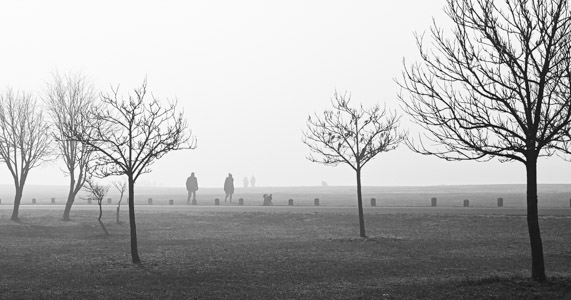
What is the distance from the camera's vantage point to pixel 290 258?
2044 cm

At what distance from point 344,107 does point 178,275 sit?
46.7 feet

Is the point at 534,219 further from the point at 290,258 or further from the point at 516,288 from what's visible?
the point at 290,258

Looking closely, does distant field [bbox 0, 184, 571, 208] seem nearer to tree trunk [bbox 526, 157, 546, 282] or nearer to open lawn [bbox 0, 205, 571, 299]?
open lawn [bbox 0, 205, 571, 299]

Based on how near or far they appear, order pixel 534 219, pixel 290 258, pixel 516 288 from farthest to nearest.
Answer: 1. pixel 290 258
2. pixel 534 219
3. pixel 516 288

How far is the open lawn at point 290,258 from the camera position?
14.0 meters

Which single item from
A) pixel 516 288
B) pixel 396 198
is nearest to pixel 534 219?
pixel 516 288

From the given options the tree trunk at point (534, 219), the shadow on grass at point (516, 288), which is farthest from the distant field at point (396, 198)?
the shadow on grass at point (516, 288)

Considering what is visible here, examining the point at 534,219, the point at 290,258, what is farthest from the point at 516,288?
the point at 290,258

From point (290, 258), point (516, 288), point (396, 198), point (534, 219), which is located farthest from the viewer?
point (396, 198)

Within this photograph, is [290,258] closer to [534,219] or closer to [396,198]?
[534,219]

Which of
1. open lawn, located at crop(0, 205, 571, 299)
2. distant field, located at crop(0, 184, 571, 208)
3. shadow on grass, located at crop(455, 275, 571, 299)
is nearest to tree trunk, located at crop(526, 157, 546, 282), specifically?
shadow on grass, located at crop(455, 275, 571, 299)

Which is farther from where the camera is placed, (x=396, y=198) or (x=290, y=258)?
(x=396, y=198)

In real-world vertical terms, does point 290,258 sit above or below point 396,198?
below

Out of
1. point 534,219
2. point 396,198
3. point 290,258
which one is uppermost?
point 534,219
